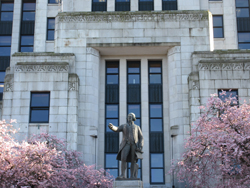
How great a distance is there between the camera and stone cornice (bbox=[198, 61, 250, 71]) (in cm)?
2830

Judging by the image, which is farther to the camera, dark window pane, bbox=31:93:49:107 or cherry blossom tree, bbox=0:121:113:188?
dark window pane, bbox=31:93:49:107

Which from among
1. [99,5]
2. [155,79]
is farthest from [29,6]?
[155,79]

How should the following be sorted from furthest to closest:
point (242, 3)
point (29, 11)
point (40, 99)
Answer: point (29, 11)
point (242, 3)
point (40, 99)

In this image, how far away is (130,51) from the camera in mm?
30844

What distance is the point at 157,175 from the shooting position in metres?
28.6

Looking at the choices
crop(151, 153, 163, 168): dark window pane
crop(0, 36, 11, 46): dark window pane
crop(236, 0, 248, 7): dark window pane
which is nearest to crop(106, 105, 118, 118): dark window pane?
crop(151, 153, 163, 168): dark window pane

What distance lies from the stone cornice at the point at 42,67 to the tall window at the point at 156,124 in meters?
6.27

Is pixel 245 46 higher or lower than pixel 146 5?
lower

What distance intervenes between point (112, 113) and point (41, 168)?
8.92 meters

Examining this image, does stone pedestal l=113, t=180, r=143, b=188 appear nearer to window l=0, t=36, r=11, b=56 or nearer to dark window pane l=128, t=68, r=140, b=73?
dark window pane l=128, t=68, r=140, b=73

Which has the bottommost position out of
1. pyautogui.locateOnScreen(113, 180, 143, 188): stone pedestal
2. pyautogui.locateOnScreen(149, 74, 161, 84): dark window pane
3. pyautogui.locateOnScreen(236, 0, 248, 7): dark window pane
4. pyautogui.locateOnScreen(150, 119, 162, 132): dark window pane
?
pyautogui.locateOnScreen(113, 180, 143, 188): stone pedestal

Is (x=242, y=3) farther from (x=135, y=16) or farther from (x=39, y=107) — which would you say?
(x=39, y=107)

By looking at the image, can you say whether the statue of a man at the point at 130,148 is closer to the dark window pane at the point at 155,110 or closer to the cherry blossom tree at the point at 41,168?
the cherry blossom tree at the point at 41,168

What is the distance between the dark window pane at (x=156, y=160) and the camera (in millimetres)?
28844
